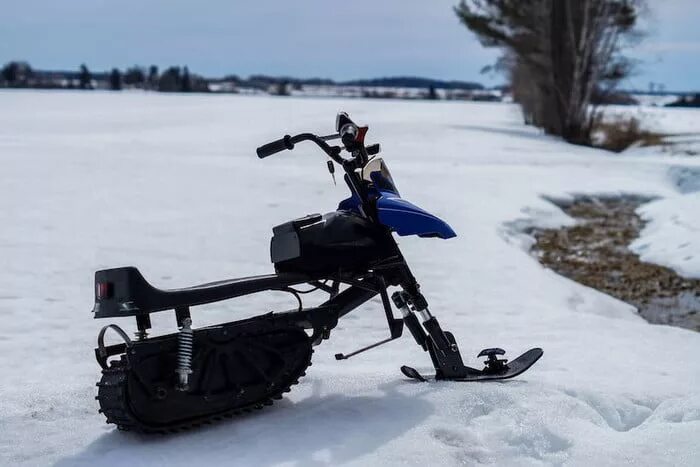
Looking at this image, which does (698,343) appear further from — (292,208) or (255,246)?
(292,208)

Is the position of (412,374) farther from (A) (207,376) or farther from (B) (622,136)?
(B) (622,136)

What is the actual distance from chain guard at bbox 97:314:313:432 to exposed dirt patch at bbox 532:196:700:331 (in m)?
4.16

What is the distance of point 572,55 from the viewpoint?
26078mm

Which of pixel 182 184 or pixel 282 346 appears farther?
pixel 182 184

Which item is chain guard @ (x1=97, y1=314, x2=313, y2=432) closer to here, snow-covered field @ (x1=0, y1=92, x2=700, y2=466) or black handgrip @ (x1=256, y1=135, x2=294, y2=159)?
snow-covered field @ (x1=0, y1=92, x2=700, y2=466)

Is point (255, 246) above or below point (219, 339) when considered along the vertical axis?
A: below

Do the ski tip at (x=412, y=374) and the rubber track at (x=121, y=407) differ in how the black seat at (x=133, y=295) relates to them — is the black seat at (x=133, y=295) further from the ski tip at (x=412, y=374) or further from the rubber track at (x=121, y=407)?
the ski tip at (x=412, y=374)

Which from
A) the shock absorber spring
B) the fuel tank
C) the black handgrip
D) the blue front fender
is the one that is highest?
the black handgrip

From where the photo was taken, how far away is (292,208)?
35.1ft

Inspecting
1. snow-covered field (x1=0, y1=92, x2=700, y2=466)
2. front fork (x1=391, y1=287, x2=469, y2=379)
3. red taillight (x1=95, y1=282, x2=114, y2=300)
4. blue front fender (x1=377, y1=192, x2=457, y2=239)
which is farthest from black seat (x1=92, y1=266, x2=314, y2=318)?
front fork (x1=391, y1=287, x2=469, y2=379)

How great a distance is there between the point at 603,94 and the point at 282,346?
25.0m

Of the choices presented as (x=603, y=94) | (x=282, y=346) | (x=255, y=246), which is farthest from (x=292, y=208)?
(x=603, y=94)

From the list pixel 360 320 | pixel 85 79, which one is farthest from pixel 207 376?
pixel 85 79

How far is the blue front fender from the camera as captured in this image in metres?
3.68
